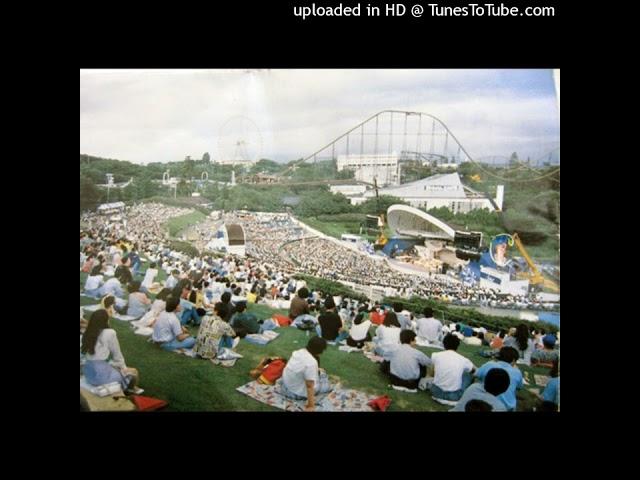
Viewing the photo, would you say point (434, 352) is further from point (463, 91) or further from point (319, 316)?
point (463, 91)

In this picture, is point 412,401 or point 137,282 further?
point 137,282

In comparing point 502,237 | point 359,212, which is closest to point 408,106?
point 359,212

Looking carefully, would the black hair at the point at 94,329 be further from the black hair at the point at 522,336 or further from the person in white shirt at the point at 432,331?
the black hair at the point at 522,336

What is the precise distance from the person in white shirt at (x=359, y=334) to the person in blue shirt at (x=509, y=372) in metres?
0.95

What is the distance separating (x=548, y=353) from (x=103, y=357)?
3.71 m

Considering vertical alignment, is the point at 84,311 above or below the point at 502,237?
below

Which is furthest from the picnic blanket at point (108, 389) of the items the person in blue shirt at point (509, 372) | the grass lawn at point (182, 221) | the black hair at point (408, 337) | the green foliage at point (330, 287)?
the person in blue shirt at point (509, 372)

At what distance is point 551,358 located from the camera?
415 centimetres

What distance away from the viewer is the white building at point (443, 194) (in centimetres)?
425

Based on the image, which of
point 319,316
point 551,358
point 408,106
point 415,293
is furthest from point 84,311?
point 551,358

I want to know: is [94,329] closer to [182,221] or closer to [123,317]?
[123,317]

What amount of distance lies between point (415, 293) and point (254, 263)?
4.69 feet

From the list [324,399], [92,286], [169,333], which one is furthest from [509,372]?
[92,286]

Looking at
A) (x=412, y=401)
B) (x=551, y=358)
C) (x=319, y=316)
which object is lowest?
(x=412, y=401)
